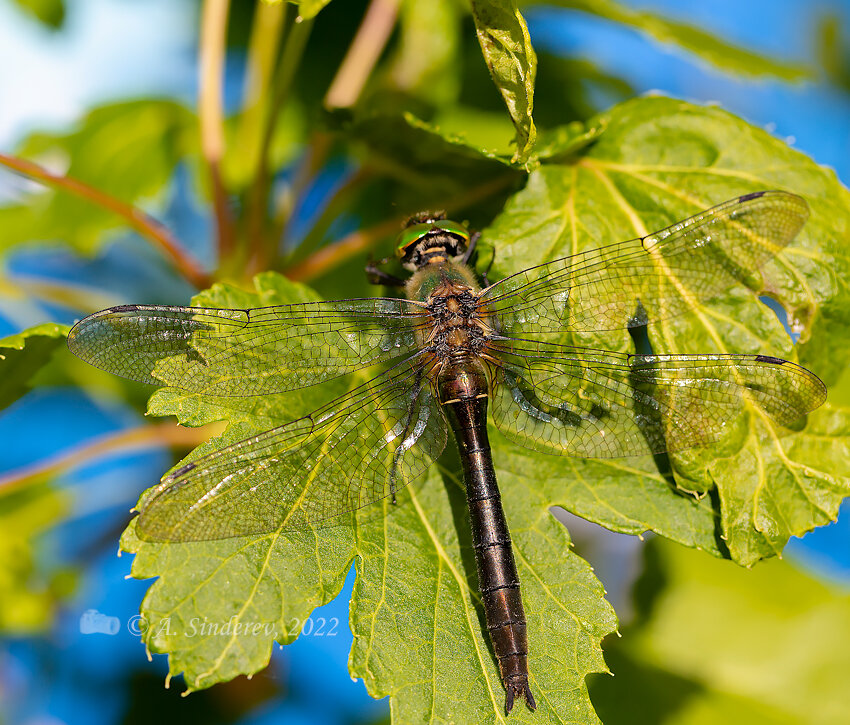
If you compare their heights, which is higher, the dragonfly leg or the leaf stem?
the leaf stem

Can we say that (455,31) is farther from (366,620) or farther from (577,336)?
(366,620)

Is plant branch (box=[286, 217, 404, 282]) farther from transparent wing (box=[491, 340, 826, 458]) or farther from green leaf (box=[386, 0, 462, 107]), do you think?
green leaf (box=[386, 0, 462, 107])

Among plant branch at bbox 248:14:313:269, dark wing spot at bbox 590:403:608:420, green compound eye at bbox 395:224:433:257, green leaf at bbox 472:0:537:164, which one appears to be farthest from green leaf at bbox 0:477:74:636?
green leaf at bbox 472:0:537:164

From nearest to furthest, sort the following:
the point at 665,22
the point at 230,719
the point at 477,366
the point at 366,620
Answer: the point at 366,620
the point at 477,366
the point at 665,22
the point at 230,719

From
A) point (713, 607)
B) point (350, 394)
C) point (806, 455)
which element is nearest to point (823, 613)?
point (713, 607)

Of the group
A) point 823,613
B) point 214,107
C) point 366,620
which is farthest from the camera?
point 823,613

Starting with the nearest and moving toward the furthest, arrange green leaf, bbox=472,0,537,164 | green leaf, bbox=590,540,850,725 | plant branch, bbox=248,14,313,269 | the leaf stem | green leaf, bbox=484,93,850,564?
1. green leaf, bbox=472,0,537,164
2. green leaf, bbox=484,93,850,564
3. plant branch, bbox=248,14,313,269
4. the leaf stem
5. green leaf, bbox=590,540,850,725

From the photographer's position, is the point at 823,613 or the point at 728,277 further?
the point at 823,613
